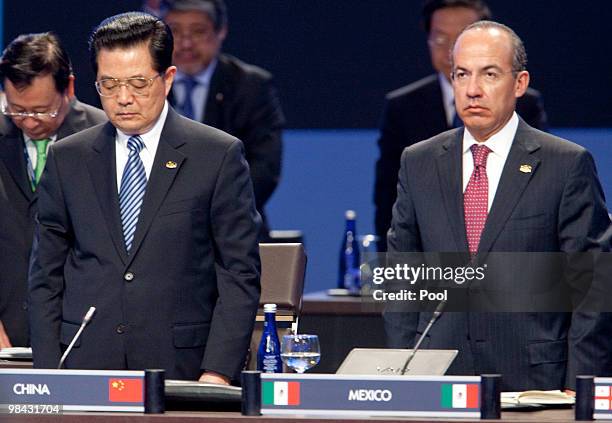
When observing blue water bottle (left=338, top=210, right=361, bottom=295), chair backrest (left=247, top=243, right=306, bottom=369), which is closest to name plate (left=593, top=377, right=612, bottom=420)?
chair backrest (left=247, top=243, right=306, bottom=369)

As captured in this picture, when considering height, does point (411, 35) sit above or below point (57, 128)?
above

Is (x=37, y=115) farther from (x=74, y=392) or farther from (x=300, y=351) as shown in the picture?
(x=74, y=392)

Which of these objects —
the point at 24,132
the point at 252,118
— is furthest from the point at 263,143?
the point at 24,132

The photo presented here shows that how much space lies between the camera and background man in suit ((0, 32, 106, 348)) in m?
4.31

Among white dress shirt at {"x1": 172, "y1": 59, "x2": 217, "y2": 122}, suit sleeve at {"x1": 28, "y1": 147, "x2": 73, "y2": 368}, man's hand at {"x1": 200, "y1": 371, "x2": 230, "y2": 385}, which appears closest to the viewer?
man's hand at {"x1": 200, "y1": 371, "x2": 230, "y2": 385}

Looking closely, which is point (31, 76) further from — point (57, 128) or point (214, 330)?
point (214, 330)

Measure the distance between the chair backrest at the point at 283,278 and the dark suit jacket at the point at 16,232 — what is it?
2.91 feet

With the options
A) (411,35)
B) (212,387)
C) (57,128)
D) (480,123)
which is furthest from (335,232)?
(212,387)

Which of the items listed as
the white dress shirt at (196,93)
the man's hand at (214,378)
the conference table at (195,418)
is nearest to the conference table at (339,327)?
the white dress shirt at (196,93)

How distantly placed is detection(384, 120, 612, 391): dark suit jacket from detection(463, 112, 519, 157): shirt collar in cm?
3

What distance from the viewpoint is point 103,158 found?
11.8 ft

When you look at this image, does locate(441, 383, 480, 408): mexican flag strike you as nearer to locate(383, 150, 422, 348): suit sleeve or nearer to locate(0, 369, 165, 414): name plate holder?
locate(0, 369, 165, 414): name plate holder

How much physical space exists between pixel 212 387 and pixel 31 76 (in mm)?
1708

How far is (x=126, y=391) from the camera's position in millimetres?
2869
